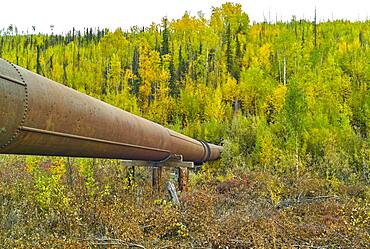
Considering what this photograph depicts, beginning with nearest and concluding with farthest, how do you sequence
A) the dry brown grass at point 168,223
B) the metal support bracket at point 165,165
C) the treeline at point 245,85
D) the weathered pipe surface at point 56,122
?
the weathered pipe surface at point 56,122 < the dry brown grass at point 168,223 < the metal support bracket at point 165,165 < the treeline at point 245,85

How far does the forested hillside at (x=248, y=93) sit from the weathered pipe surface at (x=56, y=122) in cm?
176

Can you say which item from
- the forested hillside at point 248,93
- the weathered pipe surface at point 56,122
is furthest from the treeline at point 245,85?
the weathered pipe surface at point 56,122

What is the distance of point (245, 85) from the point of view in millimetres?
27719

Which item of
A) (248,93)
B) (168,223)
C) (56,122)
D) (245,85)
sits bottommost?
(168,223)

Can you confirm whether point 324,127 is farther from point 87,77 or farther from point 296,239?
point 87,77

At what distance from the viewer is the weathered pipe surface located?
3154 millimetres

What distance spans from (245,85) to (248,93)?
0.66 meters

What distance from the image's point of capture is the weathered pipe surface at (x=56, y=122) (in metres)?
3.15

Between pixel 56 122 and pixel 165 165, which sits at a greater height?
pixel 56 122

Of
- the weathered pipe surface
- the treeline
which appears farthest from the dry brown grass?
the treeline

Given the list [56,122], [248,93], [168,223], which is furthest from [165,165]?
[248,93]

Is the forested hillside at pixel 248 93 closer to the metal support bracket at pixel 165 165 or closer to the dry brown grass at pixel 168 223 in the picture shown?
the dry brown grass at pixel 168 223

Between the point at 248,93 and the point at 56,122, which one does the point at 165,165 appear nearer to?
the point at 56,122

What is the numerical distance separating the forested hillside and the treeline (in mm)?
73
